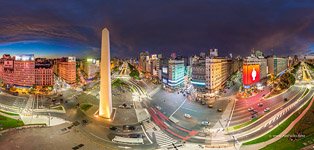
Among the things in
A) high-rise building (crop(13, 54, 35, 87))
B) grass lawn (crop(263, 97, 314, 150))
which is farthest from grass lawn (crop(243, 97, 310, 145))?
high-rise building (crop(13, 54, 35, 87))

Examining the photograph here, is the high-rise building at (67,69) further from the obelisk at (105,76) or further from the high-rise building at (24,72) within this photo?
the obelisk at (105,76)

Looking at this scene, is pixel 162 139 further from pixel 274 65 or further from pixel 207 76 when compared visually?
pixel 274 65

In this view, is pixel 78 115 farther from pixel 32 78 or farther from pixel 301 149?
pixel 32 78

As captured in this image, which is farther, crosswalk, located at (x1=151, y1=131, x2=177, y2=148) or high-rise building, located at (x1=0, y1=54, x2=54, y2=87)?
high-rise building, located at (x1=0, y1=54, x2=54, y2=87)

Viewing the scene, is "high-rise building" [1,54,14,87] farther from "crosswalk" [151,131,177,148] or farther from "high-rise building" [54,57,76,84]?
"crosswalk" [151,131,177,148]

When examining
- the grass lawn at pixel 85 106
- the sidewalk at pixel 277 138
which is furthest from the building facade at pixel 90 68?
the sidewalk at pixel 277 138

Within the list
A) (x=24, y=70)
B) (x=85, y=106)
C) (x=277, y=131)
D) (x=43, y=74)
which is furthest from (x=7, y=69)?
(x=277, y=131)
